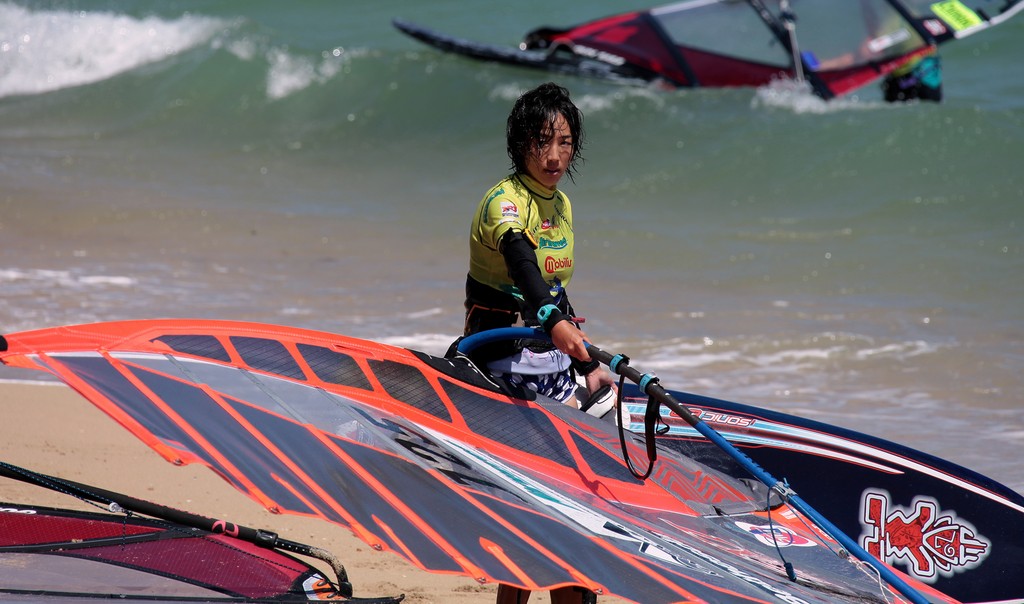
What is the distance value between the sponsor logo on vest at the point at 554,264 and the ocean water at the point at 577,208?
2743 mm

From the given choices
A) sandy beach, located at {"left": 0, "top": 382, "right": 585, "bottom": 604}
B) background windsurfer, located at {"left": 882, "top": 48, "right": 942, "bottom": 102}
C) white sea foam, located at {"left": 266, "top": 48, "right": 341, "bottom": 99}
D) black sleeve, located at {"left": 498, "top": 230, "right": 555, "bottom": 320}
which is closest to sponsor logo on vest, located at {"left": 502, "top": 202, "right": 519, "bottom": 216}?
black sleeve, located at {"left": 498, "top": 230, "right": 555, "bottom": 320}

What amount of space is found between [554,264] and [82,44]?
1751 cm

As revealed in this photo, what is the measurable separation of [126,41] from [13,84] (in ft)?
6.59

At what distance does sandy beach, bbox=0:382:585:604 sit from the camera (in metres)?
4.25

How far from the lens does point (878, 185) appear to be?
11.5 metres

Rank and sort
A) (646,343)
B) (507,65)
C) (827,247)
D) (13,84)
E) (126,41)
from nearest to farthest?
(646,343), (827,247), (507,65), (13,84), (126,41)

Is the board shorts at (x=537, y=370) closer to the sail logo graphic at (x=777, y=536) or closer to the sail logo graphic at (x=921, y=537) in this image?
the sail logo graphic at (x=777, y=536)

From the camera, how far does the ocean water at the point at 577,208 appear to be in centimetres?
711

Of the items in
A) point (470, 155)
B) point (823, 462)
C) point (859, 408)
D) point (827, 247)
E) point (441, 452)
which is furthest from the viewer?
point (470, 155)

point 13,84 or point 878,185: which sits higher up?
point 13,84

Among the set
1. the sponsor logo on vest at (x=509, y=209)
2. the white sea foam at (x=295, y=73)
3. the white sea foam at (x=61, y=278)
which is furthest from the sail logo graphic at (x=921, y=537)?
the white sea foam at (x=295, y=73)

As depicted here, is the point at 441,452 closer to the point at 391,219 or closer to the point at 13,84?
the point at 391,219

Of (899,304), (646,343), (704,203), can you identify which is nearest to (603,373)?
(646,343)

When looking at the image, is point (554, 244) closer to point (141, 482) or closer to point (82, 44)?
point (141, 482)
